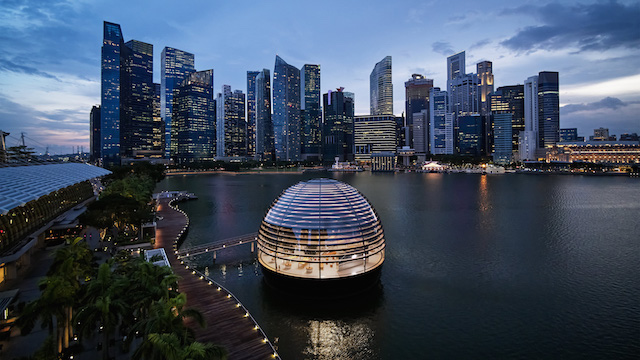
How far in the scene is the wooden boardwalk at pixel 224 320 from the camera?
69.6ft

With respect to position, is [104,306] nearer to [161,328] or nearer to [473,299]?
[161,328]

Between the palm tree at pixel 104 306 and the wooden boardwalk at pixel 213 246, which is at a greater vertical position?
the palm tree at pixel 104 306

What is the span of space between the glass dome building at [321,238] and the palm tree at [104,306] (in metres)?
13.9

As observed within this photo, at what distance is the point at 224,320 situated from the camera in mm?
24656

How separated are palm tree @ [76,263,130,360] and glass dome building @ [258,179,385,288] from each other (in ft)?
45.5

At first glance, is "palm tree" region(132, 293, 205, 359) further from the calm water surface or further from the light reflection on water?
the light reflection on water

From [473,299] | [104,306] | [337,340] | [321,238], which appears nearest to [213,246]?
[321,238]

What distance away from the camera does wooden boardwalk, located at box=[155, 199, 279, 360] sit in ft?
69.6

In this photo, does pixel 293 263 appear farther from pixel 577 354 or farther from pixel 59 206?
pixel 59 206

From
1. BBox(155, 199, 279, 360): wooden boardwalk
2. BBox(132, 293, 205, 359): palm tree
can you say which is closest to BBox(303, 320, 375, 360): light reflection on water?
BBox(155, 199, 279, 360): wooden boardwalk

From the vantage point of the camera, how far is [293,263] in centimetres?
3166

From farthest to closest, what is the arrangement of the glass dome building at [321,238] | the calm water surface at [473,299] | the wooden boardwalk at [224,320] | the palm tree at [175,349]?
the glass dome building at [321,238], the calm water surface at [473,299], the wooden boardwalk at [224,320], the palm tree at [175,349]

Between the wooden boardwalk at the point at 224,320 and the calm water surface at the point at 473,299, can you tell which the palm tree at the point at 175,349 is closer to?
the wooden boardwalk at the point at 224,320

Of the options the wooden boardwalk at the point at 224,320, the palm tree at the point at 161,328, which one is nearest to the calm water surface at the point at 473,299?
the wooden boardwalk at the point at 224,320
